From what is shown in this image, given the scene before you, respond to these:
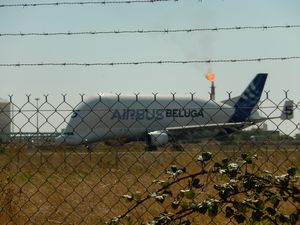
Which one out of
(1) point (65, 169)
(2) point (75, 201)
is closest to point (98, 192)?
(2) point (75, 201)

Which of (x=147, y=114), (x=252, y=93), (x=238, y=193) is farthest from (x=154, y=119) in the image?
(x=238, y=193)

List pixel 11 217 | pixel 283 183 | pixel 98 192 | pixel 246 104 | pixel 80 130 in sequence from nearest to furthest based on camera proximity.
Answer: pixel 283 183 < pixel 11 217 < pixel 98 192 < pixel 80 130 < pixel 246 104

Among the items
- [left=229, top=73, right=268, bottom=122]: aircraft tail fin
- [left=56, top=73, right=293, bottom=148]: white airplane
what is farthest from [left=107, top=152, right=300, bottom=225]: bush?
[left=229, top=73, right=268, bottom=122]: aircraft tail fin

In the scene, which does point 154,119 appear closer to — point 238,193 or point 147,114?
point 147,114

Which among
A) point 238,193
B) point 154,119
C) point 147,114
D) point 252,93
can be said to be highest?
point 238,193

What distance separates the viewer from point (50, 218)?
20.5 feet

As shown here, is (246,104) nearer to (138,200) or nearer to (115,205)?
(115,205)

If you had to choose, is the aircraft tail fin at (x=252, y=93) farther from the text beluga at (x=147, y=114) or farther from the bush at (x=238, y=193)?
the bush at (x=238, y=193)

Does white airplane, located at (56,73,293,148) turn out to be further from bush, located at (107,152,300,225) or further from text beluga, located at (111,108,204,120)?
bush, located at (107,152,300,225)

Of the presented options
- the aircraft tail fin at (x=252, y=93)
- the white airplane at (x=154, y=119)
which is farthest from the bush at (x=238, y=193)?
the aircraft tail fin at (x=252, y=93)

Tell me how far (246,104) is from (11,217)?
33304 mm

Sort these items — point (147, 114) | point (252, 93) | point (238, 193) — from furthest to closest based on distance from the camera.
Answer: point (252, 93) < point (147, 114) < point (238, 193)

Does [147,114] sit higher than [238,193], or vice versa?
[238,193]

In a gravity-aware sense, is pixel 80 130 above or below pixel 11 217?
below
